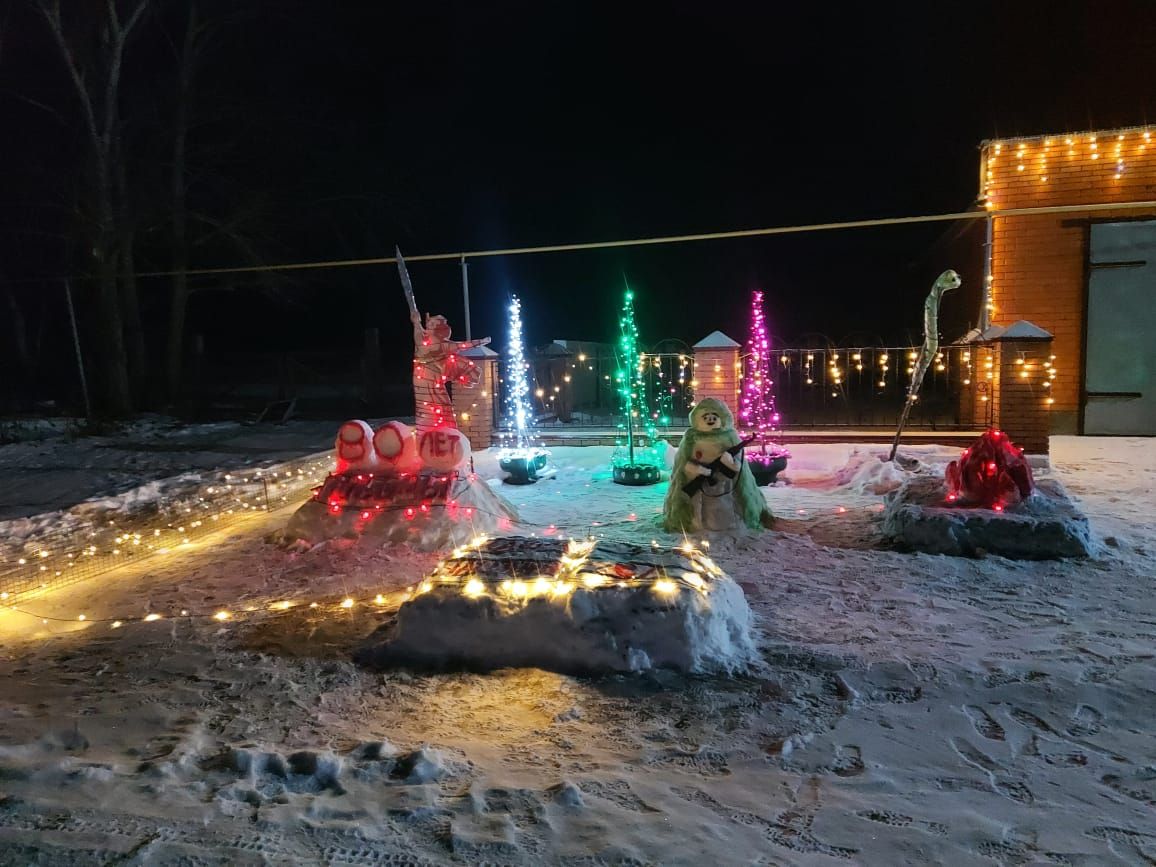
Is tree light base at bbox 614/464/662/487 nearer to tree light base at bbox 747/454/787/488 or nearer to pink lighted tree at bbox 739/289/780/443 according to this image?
tree light base at bbox 747/454/787/488

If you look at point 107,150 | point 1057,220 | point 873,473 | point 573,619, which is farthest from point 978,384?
point 107,150

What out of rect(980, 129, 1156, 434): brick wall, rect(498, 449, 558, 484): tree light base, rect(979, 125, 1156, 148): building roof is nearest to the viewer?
rect(498, 449, 558, 484): tree light base

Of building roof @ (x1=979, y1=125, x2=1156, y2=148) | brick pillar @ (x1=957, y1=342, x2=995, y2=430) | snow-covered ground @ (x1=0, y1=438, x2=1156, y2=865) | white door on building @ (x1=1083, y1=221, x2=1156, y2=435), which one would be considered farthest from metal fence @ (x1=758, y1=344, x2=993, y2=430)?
snow-covered ground @ (x1=0, y1=438, x2=1156, y2=865)

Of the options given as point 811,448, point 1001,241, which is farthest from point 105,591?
point 1001,241

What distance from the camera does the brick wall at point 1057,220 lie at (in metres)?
13.1

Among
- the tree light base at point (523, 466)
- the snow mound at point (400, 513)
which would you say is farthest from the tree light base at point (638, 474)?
the snow mound at point (400, 513)

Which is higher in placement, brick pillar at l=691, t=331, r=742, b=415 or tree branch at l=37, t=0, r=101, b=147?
tree branch at l=37, t=0, r=101, b=147

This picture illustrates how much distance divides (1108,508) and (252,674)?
869 cm

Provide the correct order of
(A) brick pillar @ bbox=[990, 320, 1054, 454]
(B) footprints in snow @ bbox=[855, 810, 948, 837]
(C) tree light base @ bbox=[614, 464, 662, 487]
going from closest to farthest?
1. (B) footprints in snow @ bbox=[855, 810, 948, 837]
2. (C) tree light base @ bbox=[614, 464, 662, 487]
3. (A) brick pillar @ bbox=[990, 320, 1054, 454]

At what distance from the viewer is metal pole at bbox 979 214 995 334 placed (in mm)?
13086

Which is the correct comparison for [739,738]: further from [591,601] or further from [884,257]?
[884,257]

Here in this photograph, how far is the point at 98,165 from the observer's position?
20203 millimetres

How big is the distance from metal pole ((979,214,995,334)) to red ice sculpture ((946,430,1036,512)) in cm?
604

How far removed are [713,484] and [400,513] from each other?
3177 millimetres
